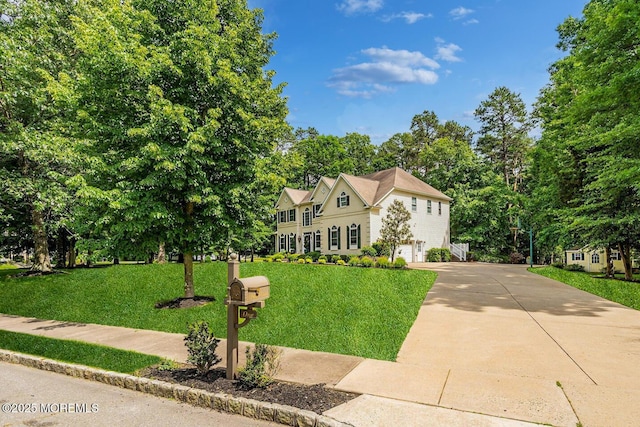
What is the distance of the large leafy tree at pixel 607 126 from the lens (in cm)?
1030

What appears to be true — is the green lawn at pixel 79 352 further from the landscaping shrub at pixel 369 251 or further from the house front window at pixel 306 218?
the house front window at pixel 306 218

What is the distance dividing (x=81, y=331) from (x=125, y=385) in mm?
4668

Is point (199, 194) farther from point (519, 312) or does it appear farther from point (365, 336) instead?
point (519, 312)

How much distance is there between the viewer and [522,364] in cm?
536

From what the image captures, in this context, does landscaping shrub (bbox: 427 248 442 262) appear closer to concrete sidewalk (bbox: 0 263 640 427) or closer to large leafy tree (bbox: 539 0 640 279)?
large leafy tree (bbox: 539 0 640 279)

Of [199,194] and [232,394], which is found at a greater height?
[199,194]

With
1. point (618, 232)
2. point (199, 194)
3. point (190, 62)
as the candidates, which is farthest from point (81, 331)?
point (618, 232)

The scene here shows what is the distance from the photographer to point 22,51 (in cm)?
1385

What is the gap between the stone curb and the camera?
3.83 meters

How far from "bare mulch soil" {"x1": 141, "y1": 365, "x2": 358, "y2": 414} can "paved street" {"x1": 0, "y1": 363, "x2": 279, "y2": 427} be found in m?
0.30

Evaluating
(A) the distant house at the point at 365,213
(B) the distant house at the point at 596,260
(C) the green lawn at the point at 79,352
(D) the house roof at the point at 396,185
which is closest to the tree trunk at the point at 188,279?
(C) the green lawn at the point at 79,352

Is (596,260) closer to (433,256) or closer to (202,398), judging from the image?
(433,256)

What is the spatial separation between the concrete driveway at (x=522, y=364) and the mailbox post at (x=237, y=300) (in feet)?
5.00

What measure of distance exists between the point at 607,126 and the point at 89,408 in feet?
59.5
